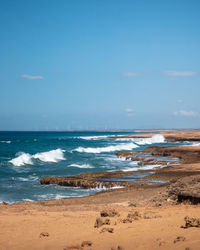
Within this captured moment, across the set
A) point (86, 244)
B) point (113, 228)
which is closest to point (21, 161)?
point (113, 228)

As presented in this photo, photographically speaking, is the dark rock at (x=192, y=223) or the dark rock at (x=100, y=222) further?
the dark rock at (x=100, y=222)

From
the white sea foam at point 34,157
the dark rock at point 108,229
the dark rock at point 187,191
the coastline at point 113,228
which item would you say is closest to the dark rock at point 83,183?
the dark rock at point 187,191

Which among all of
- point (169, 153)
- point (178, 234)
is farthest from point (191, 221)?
point (169, 153)

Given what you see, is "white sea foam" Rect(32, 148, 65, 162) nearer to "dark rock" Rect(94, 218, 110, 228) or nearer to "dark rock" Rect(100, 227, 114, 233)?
"dark rock" Rect(94, 218, 110, 228)

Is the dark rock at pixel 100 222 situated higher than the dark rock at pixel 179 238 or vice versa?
the dark rock at pixel 179 238

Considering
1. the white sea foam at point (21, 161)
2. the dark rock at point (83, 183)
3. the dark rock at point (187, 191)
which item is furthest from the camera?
the white sea foam at point (21, 161)

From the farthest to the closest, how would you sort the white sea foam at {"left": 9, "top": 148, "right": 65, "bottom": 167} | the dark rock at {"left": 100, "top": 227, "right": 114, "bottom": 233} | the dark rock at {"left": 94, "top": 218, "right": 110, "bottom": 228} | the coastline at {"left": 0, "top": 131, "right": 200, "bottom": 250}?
the white sea foam at {"left": 9, "top": 148, "right": 65, "bottom": 167}, the dark rock at {"left": 94, "top": 218, "right": 110, "bottom": 228}, the dark rock at {"left": 100, "top": 227, "right": 114, "bottom": 233}, the coastline at {"left": 0, "top": 131, "right": 200, "bottom": 250}

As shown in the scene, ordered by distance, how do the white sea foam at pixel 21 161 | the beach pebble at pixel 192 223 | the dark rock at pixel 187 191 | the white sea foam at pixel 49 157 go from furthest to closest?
the white sea foam at pixel 49 157, the white sea foam at pixel 21 161, the dark rock at pixel 187 191, the beach pebble at pixel 192 223

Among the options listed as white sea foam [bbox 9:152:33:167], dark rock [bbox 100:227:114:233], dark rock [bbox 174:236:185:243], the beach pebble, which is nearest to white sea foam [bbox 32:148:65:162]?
white sea foam [bbox 9:152:33:167]

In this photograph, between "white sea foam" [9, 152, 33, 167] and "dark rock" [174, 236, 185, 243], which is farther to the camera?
"white sea foam" [9, 152, 33, 167]

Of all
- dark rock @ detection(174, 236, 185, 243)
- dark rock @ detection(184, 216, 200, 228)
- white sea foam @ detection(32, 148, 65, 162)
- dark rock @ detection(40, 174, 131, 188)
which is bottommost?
white sea foam @ detection(32, 148, 65, 162)

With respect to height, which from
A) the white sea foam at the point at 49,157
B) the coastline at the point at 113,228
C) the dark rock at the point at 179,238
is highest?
the dark rock at the point at 179,238

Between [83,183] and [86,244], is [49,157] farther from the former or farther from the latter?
[86,244]

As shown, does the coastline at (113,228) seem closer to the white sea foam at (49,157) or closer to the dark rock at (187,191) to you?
the dark rock at (187,191)
